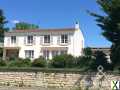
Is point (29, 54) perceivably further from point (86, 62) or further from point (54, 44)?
point (86, 62)

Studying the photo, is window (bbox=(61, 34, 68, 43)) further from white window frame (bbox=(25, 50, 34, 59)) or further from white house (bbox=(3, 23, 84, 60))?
white window frame (bbox=(25, 50, 34, 59))

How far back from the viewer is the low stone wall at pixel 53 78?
3388 cm

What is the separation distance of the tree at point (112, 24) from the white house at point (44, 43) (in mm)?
34844

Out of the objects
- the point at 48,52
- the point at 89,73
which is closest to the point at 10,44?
the point at 48,52

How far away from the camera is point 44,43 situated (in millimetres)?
77500

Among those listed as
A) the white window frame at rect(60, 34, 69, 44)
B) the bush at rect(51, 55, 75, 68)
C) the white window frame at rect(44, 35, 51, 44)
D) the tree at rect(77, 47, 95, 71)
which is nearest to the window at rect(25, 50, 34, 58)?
the white window frame at rect(44, 35, 51, 44)

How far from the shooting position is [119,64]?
36.4 m

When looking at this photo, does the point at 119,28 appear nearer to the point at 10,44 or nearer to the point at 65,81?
the point at 65,81

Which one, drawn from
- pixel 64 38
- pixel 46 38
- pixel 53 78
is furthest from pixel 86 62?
pixel 46 38

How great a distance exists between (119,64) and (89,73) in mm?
3633

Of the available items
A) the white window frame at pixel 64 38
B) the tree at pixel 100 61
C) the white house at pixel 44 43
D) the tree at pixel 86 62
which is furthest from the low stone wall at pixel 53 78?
the white window frame at pixel 64 38

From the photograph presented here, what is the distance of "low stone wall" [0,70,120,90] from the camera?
33.9 metres

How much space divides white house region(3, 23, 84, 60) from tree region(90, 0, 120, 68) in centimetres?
3484

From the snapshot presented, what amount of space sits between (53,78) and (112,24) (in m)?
7.41
